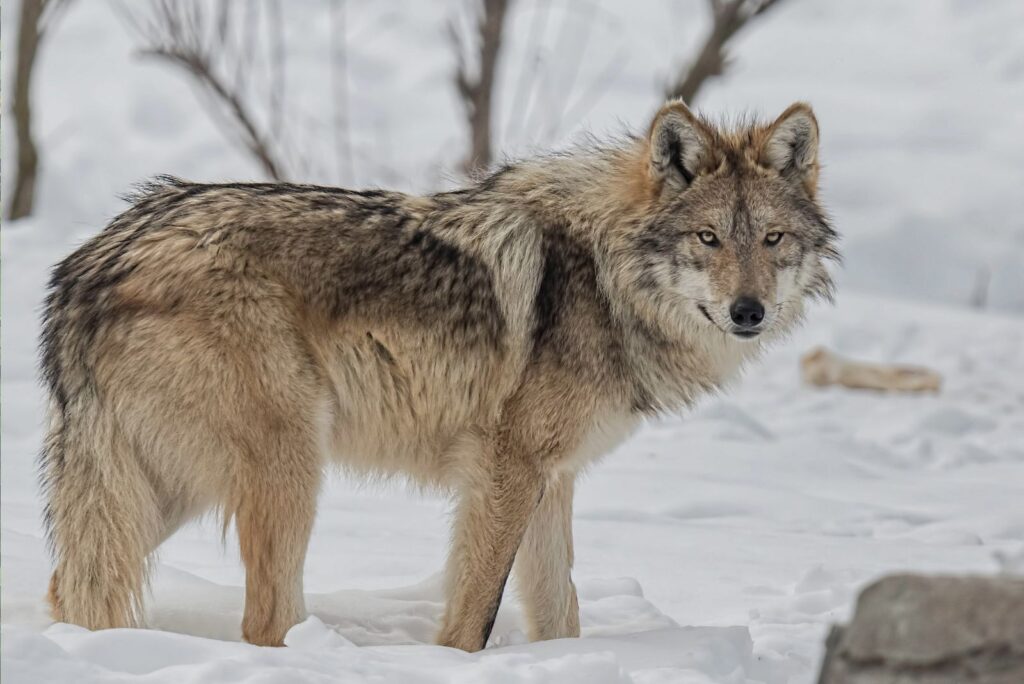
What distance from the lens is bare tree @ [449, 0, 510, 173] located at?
1002 cm

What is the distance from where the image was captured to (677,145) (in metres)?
4.25

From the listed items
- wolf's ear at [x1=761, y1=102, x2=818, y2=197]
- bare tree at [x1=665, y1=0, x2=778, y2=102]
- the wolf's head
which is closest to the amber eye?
the wolf's head

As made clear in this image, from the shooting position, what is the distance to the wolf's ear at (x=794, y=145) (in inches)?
167

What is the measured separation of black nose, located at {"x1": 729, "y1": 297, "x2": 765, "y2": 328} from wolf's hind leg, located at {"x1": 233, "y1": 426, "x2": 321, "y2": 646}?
4.59 ft

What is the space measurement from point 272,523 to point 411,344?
0.72 meters

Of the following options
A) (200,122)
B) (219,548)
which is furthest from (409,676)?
(200,122)

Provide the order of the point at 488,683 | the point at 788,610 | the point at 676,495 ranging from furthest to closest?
1. the point at 676,495
2. the point at 788,610
3. the point at 488,683

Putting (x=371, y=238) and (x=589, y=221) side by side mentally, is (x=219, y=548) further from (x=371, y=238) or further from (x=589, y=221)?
Result: (x=589, y=221)

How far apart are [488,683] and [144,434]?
4.69 ft

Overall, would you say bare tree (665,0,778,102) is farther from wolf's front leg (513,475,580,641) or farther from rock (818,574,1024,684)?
rock (818,574,1024,684)

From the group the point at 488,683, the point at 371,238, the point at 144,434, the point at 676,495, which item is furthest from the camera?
the point at 676,495

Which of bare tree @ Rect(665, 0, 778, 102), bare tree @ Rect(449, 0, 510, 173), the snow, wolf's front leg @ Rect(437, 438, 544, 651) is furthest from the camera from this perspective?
bare tree @ Rect(449, 0, 510, 173)

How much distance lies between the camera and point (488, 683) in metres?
3.05

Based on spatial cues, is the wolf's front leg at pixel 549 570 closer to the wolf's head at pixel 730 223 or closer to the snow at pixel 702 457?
the snow at pixel 702 457
